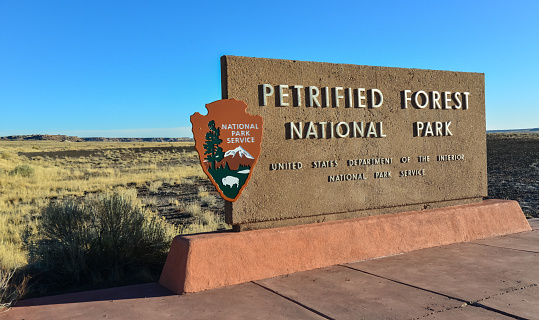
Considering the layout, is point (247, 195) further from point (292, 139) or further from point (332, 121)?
point (332, 121)

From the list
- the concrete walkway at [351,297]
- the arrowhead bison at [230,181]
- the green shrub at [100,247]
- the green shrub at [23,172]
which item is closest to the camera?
the concrete walkway at [351,297]

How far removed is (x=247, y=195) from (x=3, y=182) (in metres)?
20.3

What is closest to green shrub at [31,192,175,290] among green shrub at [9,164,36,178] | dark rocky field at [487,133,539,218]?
dark rocky field at [487,133,539,218]

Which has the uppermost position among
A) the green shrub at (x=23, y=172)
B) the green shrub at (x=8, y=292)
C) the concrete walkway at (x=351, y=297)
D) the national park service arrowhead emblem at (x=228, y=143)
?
the national park service arrowhead emblem at (x=228, y=143)

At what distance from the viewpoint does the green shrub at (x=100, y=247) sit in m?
6.52

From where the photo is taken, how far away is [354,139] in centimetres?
706

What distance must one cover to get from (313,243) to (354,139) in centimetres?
171

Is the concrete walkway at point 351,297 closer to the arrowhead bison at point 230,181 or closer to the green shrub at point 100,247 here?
the green shrub at point 100,247

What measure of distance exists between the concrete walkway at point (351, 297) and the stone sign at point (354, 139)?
3.36 feet

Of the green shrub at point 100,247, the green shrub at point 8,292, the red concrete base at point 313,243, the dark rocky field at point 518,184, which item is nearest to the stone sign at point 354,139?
the red concrete base at point 313,243

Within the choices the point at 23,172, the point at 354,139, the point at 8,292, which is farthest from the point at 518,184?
the point at 23,172

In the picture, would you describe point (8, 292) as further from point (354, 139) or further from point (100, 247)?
point (354, 139)

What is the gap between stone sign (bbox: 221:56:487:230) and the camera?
624 cm

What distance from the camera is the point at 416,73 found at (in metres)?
7.78
